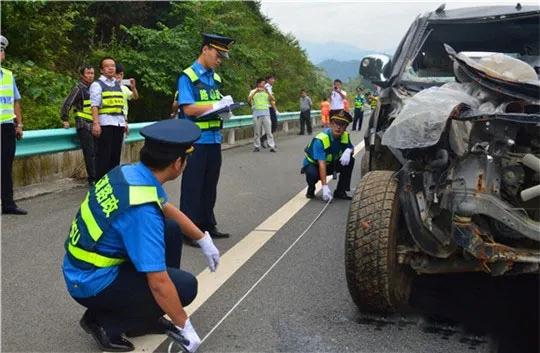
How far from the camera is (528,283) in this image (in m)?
4.34

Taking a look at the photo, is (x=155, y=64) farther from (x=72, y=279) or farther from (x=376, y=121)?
(x=72, y=279)

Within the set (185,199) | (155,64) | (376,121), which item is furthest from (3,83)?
(155,64)

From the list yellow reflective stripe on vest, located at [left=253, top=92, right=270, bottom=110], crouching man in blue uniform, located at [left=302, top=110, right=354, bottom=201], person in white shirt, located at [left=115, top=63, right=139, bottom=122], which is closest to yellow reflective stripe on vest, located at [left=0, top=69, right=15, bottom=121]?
person in white shirt, located at [left=115, top=63, right=139, bottom=122]

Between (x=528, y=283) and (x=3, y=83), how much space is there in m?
5.24

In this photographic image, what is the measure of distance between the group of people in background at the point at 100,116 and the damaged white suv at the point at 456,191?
15.6ft

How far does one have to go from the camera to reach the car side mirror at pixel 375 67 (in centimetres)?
548

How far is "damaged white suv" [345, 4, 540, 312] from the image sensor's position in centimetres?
328

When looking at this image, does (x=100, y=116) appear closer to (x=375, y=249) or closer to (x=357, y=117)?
(x=375, y=249)

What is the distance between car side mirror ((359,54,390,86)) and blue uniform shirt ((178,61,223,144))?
132cm

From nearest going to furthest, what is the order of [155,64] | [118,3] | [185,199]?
[185,199] < [155,64] < [118,3]

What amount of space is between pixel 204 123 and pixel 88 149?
3.09 meters

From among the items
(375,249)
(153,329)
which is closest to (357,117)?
(375,249)

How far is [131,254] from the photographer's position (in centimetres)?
301

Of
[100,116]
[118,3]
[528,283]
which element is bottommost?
[528,283]
